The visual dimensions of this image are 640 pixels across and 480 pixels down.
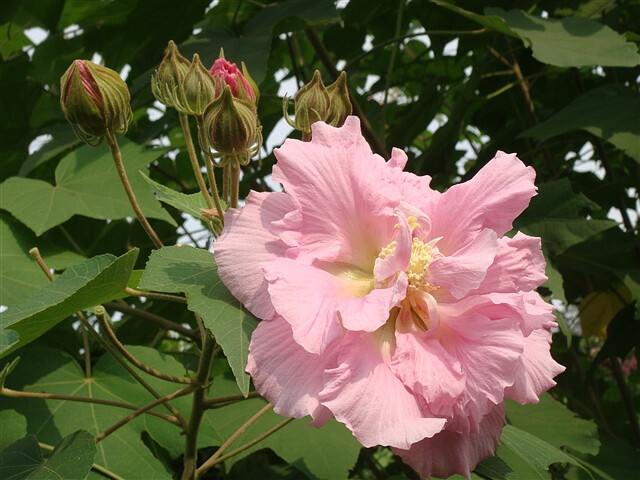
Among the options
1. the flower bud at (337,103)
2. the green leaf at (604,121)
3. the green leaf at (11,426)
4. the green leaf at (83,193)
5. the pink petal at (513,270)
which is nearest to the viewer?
the pink petal at (513,270)

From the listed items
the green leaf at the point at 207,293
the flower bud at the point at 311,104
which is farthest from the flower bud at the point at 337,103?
the green leaf at the point at 207,293

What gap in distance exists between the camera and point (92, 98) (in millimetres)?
942

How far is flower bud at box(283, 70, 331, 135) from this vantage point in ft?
3.27

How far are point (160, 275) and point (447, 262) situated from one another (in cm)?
34

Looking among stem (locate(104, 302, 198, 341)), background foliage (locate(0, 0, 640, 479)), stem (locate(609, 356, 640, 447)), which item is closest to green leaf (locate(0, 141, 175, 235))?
background foliage (locate(0, 0, 640, 479))

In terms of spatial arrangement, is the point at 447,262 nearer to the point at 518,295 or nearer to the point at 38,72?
the point at 518,295

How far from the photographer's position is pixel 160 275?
0.84 metres

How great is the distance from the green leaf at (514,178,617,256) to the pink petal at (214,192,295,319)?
2.59 ft

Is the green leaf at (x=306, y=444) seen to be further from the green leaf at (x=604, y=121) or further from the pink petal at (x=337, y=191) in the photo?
the green leaf at (x=604, y=121)

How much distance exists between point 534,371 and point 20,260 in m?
1.06

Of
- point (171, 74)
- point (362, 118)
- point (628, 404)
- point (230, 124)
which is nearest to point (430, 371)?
point (230, 124)

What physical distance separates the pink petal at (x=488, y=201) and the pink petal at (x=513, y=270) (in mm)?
33

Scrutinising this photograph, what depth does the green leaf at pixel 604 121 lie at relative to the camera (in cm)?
161

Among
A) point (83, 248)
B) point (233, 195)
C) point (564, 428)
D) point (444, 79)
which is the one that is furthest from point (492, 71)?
point (233, 195)
